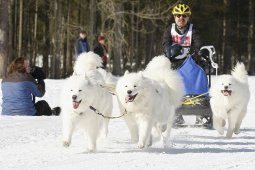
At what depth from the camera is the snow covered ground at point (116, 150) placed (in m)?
5.36

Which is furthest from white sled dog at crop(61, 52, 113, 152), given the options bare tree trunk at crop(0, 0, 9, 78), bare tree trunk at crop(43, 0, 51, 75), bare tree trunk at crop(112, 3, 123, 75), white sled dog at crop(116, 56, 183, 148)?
bare tree trunk at crop(43, 0, 51, 75)

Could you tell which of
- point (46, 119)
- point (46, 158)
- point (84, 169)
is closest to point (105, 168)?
point (84, 169)

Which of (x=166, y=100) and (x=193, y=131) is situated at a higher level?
(x=166, y=100)

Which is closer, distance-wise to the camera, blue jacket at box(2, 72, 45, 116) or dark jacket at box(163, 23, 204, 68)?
dark jacket at box(163, 23, 204, 68)

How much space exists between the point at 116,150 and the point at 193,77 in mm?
2603

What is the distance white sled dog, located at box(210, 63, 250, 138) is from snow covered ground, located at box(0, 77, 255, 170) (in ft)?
0.65

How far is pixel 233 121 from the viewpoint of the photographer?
8.18 m

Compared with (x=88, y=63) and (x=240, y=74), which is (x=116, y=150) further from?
(x=240, y=74)

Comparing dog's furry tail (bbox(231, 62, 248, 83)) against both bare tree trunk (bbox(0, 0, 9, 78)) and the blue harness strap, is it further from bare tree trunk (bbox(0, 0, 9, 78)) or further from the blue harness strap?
bare tree trunk (bbox(0, 0, 9, 78))

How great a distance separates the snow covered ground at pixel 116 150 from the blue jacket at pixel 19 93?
399 mm

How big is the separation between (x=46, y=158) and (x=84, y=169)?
0.74 m

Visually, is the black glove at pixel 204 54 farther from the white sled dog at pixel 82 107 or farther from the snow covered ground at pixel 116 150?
the white sled dog at pixel 82 107

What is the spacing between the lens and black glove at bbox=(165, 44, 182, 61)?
8.35 meters

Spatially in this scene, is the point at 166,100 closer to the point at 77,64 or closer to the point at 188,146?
the point at 188,146
